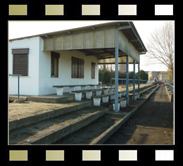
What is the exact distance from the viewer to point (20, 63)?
1066 centimetres

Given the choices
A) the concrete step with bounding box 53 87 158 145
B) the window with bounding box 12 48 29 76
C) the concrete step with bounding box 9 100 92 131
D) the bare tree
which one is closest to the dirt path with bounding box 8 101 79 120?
the concrete step with bounding box 9 100 92 131

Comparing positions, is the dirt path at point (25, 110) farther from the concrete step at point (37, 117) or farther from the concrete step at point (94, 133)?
the concrete step at point (94, 133)

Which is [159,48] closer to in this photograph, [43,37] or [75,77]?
[75,77]

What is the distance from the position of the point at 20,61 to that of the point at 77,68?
479cm

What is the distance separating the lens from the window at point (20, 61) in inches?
414

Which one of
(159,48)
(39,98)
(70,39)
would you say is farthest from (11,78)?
(159,48)

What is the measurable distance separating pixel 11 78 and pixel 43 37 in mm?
2952

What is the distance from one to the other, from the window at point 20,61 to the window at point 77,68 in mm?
3883

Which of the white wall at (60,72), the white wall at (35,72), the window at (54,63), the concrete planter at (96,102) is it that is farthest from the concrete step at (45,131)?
the window at (54,63)

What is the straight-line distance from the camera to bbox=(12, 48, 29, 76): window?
34.5 ft

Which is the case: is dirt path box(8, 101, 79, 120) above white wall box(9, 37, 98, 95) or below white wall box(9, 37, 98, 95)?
below

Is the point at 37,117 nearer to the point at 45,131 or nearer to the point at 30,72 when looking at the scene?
the point at 45,131

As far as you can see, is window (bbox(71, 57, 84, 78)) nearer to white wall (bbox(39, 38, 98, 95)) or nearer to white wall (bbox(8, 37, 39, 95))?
white wall (bbox(39, 38, 98, 95))

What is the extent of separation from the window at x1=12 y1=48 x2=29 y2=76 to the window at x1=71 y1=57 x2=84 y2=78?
3.88 meters
